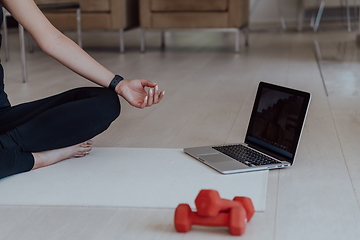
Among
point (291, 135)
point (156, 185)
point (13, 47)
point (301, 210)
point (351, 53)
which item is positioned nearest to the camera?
point (301, 210)

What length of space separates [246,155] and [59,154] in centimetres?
54

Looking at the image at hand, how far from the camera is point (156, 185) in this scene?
1175mm

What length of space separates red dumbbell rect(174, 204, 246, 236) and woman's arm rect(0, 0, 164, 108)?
402mm

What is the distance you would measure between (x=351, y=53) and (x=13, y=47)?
10.3 ft

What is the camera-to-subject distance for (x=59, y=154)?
4.40 feet

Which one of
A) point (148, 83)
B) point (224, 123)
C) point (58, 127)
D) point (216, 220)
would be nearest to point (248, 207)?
point (216, 220)

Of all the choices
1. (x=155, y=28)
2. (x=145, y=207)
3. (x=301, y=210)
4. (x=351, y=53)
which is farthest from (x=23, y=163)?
(x=351, y=53)

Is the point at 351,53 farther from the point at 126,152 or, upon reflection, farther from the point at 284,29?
the point at 126,152

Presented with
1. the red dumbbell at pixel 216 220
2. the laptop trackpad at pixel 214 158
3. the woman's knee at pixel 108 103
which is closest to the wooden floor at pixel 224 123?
the red dumbbell at pixel 216 220

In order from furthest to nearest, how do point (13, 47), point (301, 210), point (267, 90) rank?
point (13, 47), point (267, 90), point (301, 210)

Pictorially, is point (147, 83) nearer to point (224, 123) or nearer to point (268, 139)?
point (268, 139)

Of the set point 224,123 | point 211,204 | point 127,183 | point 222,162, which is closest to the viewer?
point 211,204

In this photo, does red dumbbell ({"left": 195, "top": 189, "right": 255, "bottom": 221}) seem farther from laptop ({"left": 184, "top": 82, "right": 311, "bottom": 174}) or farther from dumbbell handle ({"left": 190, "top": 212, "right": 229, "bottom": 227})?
laptop ({"left": 184, "top": 82, "right": 311, "bottom": 174})

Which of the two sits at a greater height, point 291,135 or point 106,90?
point 106,90
